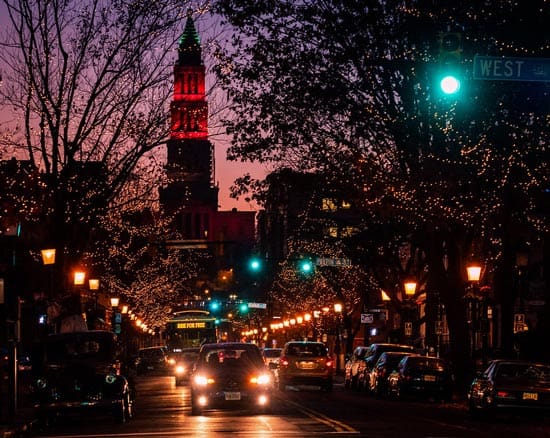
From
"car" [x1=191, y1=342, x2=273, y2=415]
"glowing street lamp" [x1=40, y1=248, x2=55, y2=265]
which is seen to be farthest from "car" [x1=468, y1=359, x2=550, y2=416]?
"glowing street lamp" [x1=40, y1=248, x2=55, y2=265]

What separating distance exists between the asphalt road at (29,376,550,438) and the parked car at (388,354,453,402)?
242 cm

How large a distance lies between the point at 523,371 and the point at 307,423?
235 inches

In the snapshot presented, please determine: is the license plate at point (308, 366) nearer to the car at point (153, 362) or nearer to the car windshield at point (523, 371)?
the car windshield at point (523, 371)

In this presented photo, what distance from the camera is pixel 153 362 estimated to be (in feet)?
244

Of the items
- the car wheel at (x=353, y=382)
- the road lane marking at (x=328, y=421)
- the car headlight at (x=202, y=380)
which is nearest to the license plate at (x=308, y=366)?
the car wheel at (x=353, y=382)

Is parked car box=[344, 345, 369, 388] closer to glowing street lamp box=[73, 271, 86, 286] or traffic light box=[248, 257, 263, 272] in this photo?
glowing street lamp box=[73, 271, 86, 286]

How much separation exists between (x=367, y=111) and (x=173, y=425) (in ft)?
47.0

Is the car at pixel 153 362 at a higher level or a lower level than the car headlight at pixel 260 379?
lower

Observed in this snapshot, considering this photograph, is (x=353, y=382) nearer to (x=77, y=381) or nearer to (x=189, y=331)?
(x=189, y=331)

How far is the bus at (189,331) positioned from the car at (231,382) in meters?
37.7

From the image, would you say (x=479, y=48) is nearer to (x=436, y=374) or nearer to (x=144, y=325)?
(x=436, y=374)

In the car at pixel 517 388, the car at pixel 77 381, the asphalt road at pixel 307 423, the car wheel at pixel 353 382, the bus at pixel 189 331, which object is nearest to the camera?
the asphalt road at pixel 307 423

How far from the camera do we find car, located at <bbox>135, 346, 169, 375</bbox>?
2923 inches

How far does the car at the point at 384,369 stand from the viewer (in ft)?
142
